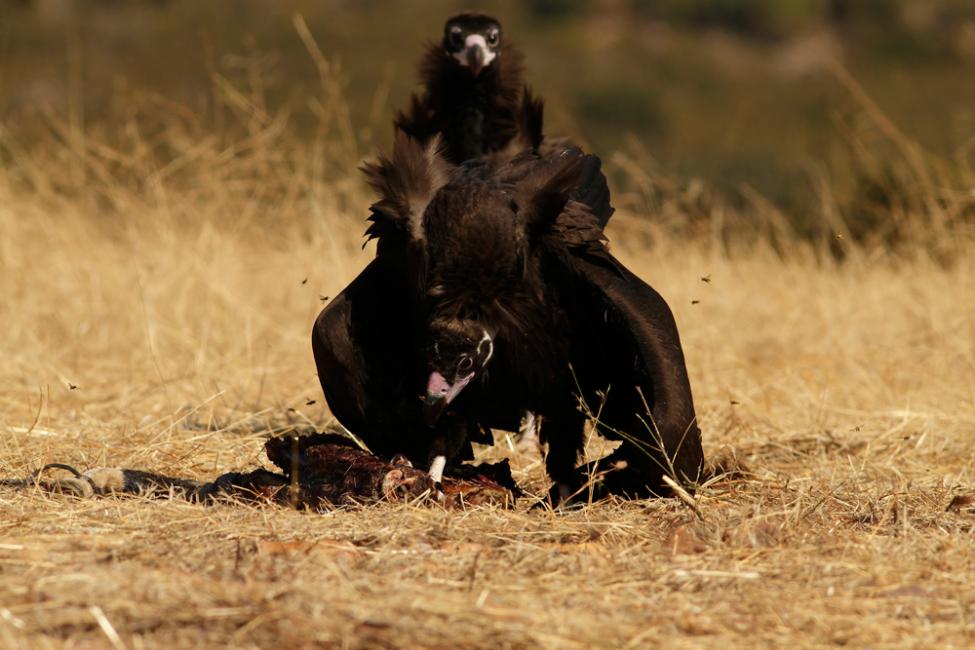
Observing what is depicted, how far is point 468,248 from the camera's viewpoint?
13.8ft

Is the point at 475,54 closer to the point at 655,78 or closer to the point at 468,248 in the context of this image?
the point at 468,248

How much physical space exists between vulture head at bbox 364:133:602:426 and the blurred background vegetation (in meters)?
3.10

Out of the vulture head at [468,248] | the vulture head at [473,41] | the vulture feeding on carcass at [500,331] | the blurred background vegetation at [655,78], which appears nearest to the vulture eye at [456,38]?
the vulture head at [473,41]

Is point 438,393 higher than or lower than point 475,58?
lower

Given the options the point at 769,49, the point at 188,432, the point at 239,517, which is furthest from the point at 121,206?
the point at 769,49

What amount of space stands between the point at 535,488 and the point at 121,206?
13.2 feet

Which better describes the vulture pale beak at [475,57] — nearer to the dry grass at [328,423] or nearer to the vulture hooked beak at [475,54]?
the vulture hooked beak at [475,54]

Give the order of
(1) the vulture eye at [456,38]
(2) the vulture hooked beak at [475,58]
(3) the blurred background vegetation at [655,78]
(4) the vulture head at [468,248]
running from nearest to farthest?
(4) the vulture head at [468,248], (2) the vulture hooked beak at [475,58], (1) the vulture eye at [456,38], (3) the blurred background vegetation at [655,78]

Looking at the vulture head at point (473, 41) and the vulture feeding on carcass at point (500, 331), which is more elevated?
the vulture head at point (473, 41)

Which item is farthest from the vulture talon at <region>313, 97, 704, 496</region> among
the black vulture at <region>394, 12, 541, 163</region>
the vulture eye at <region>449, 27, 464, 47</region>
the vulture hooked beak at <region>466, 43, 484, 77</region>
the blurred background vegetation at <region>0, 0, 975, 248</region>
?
the blurred background vegetation at <region>0, 0, 975, 248</region>

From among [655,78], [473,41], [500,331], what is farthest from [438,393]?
[655,78]

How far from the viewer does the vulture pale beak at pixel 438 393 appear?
428 cm

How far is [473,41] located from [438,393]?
256cm

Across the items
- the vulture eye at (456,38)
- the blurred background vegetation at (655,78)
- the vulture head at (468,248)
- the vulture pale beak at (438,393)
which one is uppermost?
the vulture eye at (456,38)
